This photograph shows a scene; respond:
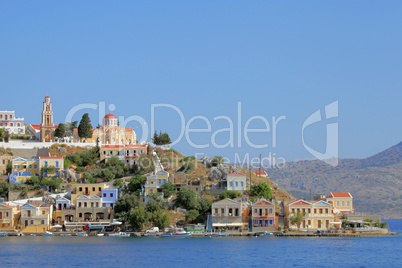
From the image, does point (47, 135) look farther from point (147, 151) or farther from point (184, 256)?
point (184, 256)

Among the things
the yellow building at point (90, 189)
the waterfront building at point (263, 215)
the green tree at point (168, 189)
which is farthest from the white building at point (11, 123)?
the waterfront building at point (263, 215)

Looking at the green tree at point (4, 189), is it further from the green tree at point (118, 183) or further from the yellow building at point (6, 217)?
the green tree at point (118, 183)

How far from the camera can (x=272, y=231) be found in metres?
82.0

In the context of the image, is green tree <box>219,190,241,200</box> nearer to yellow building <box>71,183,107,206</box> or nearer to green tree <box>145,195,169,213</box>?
green tree <box>145,195,169,213</box>

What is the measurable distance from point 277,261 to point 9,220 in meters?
38.6

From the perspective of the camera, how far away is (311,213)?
83625 mm

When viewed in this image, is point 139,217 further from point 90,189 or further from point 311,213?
point 311,213

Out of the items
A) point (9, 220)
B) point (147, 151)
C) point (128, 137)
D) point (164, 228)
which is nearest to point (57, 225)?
point (9, 220)

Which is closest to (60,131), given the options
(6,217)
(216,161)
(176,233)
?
(6,217)

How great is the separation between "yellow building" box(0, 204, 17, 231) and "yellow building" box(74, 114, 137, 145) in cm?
2514

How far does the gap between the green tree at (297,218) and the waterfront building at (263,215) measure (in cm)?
255

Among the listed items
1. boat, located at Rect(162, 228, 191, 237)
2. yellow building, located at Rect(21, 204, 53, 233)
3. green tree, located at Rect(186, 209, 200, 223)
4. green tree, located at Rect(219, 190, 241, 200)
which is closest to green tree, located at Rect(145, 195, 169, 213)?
green tree, located at Rect(186, 209, 200, 223)

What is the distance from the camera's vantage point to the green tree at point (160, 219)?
80625 mm

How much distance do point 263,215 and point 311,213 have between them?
254 inches
